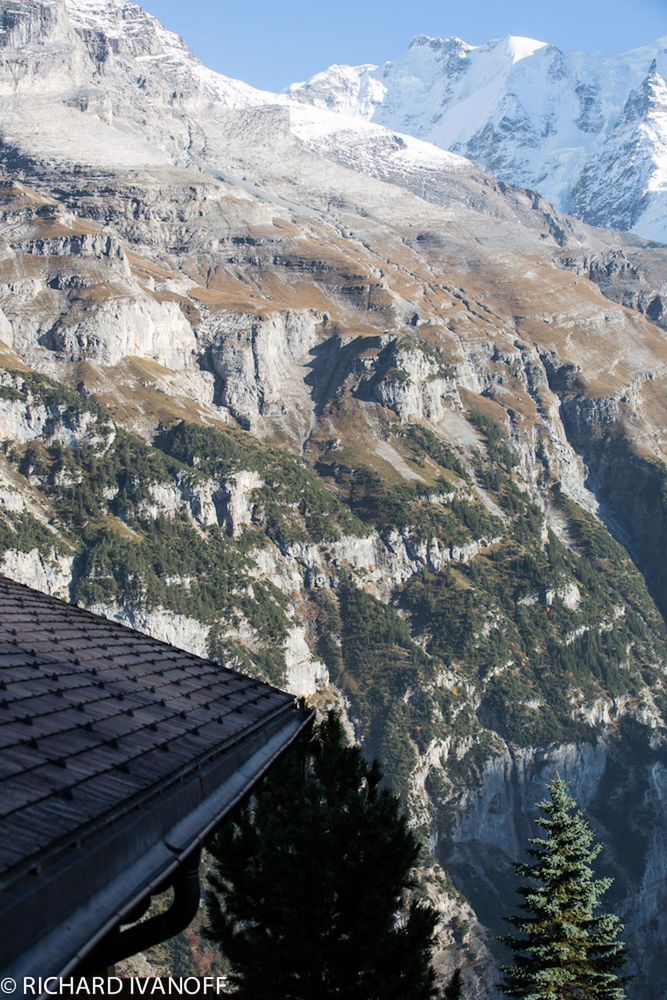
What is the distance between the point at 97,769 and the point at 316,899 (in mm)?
7272

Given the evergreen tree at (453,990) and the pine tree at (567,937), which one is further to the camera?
the pine tree at (567,937)

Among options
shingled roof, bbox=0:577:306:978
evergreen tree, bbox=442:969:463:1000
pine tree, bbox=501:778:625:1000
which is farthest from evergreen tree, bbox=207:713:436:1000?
pine tree, bbox=501:778:625:1000

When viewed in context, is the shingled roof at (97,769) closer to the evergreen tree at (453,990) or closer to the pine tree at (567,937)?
the evergreen tree at (453,990)

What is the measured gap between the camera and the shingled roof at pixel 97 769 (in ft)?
21.5

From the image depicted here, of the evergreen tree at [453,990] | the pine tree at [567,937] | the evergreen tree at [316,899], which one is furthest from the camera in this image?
the pine tree at [567,937]

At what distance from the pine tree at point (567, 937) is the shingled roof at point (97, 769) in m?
11.5

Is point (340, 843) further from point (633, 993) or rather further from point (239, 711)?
point (633, 993)

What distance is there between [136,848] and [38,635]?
6811 mm

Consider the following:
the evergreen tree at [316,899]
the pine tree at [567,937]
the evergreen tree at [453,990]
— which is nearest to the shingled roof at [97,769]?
the evergreen tree at [316,899]

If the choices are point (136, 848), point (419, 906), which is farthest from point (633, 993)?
point (136, 848)

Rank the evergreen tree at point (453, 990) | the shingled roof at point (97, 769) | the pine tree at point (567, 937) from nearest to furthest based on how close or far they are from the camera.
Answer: the shingled roof at point (97, 769)
the evergreen tree at point (453, 990)
the pine tree at point (567, 937)

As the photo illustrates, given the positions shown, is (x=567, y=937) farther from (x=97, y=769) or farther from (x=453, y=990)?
(x=97, y=769)

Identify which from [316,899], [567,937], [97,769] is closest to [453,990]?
[316,899]

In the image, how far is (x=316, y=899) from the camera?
47.6 feet
